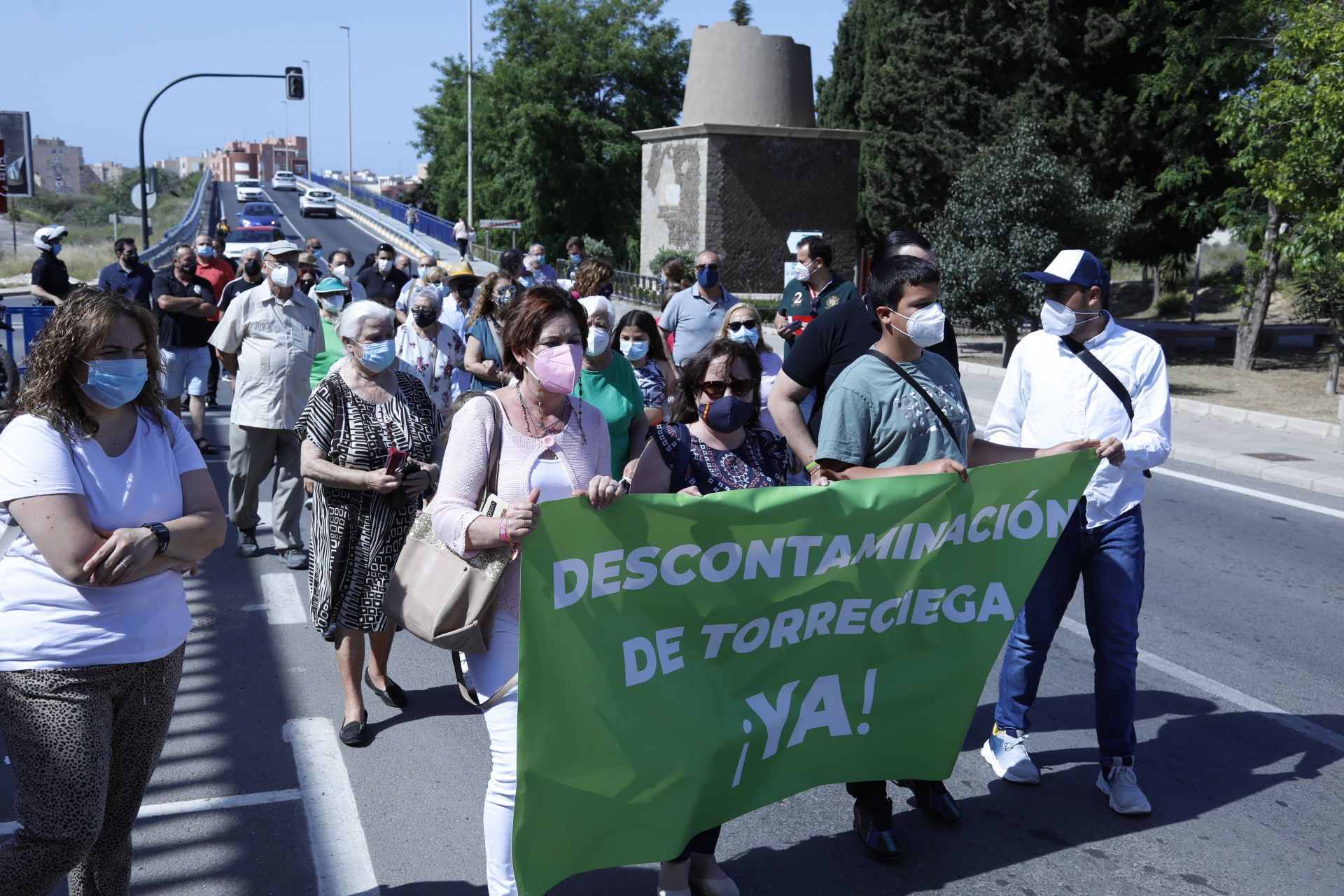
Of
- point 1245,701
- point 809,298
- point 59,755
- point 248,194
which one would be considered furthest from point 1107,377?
point 248,194

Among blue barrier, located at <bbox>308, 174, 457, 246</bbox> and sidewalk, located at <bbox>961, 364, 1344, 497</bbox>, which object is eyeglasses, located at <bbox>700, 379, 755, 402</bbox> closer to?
sidewalk, located at <bbox>961, 364, 1344, 497</bbox>

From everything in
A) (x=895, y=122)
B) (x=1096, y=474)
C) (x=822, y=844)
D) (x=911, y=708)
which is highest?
(x=895, y=122)

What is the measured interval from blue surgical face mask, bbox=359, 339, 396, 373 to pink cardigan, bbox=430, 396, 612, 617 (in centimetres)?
167

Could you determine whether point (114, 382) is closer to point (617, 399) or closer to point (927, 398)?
point (927, 398)

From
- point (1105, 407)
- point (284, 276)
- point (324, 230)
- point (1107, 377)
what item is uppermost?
point (324, 230)

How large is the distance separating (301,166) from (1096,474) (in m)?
198

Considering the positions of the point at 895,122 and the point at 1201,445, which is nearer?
the point at 1201,445

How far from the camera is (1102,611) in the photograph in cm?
451

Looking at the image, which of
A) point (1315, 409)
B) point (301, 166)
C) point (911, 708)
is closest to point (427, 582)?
point (911, 708)

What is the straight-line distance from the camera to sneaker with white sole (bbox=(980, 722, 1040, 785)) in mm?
4766

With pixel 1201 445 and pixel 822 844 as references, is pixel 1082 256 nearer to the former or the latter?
pixel 822 844

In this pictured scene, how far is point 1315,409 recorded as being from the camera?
53.0ft

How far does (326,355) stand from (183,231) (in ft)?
145

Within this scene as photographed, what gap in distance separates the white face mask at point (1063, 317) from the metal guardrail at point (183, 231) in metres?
22.6
